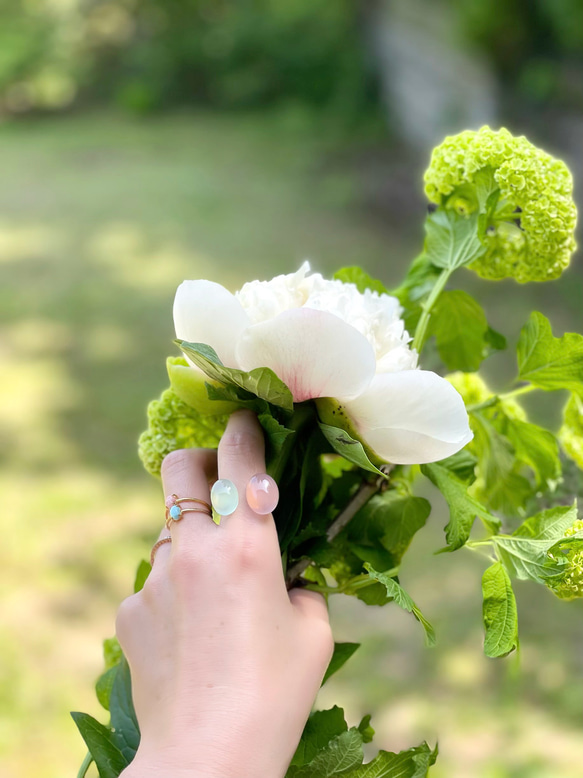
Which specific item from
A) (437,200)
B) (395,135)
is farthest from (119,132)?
(437,200)

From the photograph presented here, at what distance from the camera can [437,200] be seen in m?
0.53

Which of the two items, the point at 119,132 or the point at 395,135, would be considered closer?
the point at 395,135

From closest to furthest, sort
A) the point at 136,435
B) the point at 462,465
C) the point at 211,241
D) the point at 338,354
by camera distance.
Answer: the point at 338,354, the point at 462,465, the point at 136,435, the point at 211,241

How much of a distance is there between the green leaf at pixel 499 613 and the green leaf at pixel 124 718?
22 centimetres

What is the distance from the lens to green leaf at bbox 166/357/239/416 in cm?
43

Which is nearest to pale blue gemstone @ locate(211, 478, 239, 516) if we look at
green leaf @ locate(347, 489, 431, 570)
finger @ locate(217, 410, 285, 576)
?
finger @ locate(217, 410, 285, 576)

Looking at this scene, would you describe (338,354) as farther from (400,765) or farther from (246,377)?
(400,765)

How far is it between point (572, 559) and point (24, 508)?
201 centimetres

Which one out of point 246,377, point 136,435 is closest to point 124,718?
point 246,377

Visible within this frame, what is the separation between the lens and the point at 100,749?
0.46 metres

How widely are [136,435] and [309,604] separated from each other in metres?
2.13

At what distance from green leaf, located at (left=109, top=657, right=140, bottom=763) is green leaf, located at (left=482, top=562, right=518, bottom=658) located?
0.72ft

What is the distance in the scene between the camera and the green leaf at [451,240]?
50 centimetres

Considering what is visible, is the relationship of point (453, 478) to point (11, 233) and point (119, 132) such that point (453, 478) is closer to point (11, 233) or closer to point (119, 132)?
point (11, 233)
